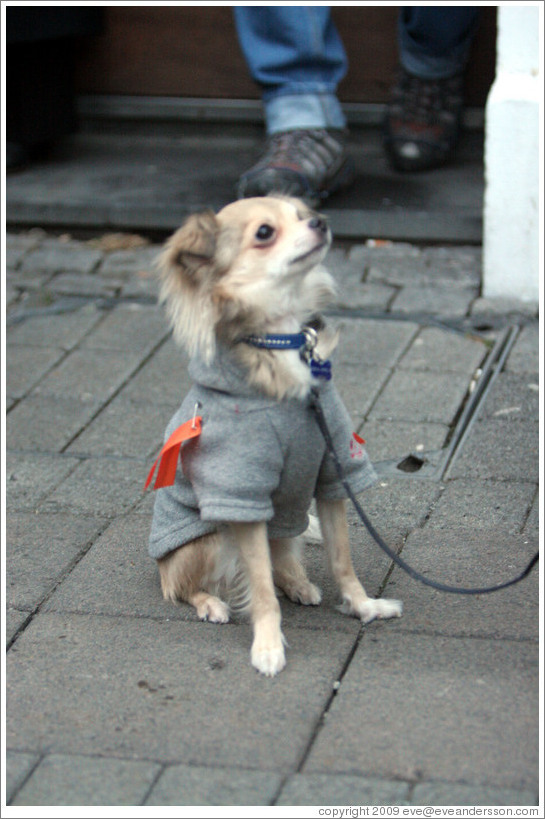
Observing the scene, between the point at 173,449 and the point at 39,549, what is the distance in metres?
0.82

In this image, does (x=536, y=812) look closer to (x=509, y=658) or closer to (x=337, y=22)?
(x=509, y=658)

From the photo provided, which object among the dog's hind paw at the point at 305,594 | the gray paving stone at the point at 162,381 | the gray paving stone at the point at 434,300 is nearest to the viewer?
the dog's hind paw at the point at 305,594

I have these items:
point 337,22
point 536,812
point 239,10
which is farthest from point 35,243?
point 536,812

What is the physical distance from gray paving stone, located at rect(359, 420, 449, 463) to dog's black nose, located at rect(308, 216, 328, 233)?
4.25 feet

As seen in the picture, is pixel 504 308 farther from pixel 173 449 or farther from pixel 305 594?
pixel 173 449

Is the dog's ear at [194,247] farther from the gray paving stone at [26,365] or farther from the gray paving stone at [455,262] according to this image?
the gray paving stone at [455,262]

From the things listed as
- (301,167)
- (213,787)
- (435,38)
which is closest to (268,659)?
(213,787)

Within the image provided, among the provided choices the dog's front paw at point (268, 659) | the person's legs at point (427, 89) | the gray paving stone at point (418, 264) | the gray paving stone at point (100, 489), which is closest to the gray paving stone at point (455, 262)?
the gray paving stone at point (418, 264)

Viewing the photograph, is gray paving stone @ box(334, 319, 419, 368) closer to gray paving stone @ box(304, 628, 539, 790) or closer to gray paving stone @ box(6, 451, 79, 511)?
gray paving stone @ box(6, 451, 79, 511)

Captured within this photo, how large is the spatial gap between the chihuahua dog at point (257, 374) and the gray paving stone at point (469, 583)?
1.23ft

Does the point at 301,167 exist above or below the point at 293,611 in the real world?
above

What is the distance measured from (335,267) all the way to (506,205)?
91cm

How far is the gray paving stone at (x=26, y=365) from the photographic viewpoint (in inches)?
164

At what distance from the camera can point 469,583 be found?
9.14ft
